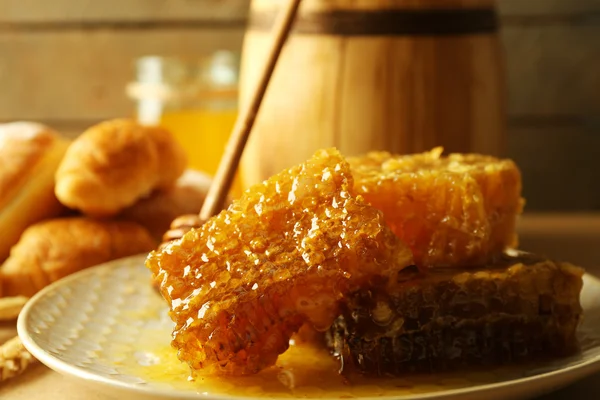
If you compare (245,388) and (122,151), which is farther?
(122,151)

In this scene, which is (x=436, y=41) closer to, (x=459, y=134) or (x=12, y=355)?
(x=459, y=134)

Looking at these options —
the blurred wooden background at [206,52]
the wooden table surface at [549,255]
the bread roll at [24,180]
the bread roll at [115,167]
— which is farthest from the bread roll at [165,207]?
the blurred wooden background at [206,52]

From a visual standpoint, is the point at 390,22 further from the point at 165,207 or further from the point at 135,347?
the point at 135,347

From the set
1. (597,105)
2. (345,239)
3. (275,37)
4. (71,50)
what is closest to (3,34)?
(71,50)

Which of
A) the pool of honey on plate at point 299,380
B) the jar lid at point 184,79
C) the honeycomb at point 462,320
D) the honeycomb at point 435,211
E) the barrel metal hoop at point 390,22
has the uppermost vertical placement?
the barrel metal hoop at point 390,22

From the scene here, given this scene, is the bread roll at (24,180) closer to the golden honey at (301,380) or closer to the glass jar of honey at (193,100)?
the glass jar of honey at (193,100)

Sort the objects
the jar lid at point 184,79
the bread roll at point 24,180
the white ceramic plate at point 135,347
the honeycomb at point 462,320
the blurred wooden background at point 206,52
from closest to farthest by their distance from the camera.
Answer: the white ceramic plate at point 135,347 < the honeycomb at point 462,320 < the bread roll at point 24,180 < the jar lid at point 184,79 < the blurred wooden background at point 206,52

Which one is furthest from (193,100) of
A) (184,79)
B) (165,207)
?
(165,207)
